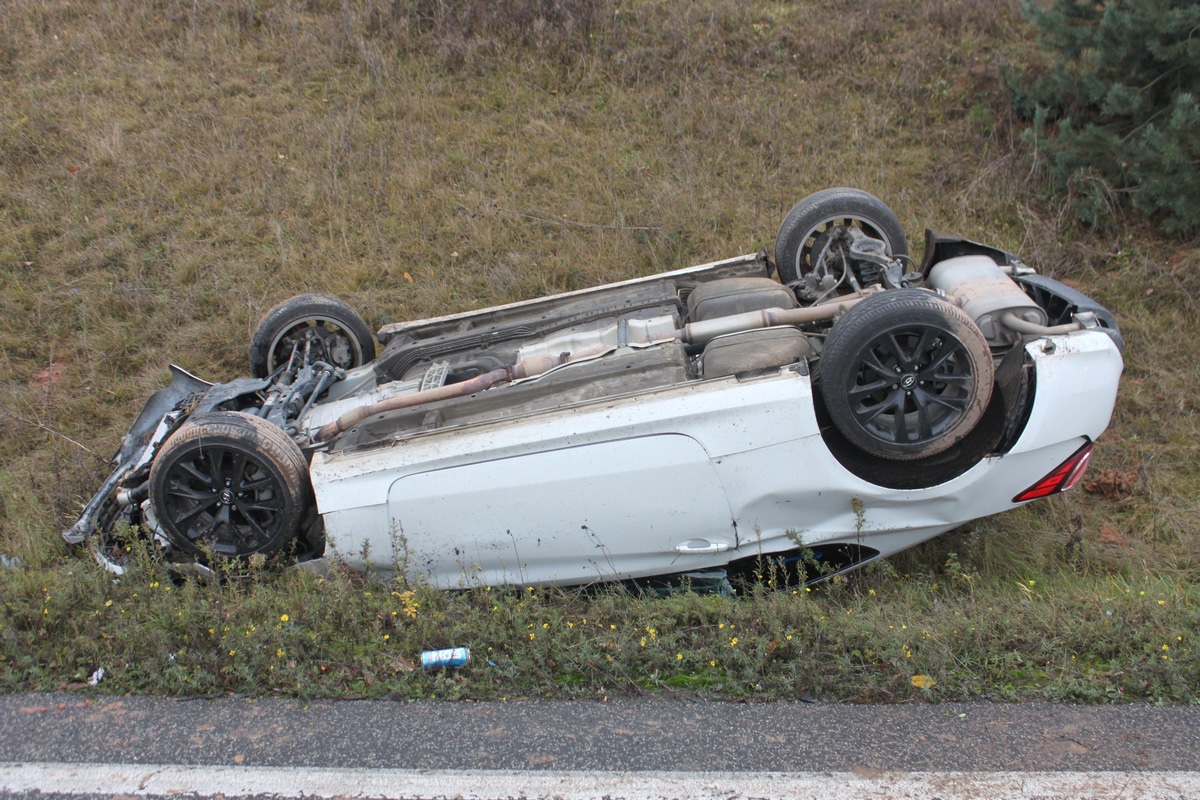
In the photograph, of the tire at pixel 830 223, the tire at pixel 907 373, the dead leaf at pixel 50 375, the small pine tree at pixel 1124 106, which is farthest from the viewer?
the small pine tree at pixel 1124 106

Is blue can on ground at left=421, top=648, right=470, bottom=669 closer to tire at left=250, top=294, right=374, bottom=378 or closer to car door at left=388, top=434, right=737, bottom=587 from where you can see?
car door at left=388, top=434, right=737, bottom=587

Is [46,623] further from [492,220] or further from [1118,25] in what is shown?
[1118,25]

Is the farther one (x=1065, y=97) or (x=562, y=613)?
(x=1065, y=97)

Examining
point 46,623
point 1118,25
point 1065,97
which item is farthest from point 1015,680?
point 1065,97

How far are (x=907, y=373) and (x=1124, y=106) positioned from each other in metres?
5.18

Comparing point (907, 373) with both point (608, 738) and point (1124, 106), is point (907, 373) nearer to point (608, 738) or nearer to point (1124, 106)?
point (608, 738)

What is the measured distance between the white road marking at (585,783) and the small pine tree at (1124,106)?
5.97 meters

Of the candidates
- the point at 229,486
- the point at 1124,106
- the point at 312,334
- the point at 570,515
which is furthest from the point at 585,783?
the point at 1124,106

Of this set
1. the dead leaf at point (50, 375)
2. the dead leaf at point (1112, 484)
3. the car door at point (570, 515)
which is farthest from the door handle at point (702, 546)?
the dead leaf at point (50, 375)

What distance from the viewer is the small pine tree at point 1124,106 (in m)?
7.38

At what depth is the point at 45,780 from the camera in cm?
331

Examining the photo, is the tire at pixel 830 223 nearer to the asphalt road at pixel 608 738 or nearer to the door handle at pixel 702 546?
the door handle at pixel 702 546

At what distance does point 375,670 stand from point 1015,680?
2518 millimetres

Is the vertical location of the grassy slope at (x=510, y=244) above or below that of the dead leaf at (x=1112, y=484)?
above
